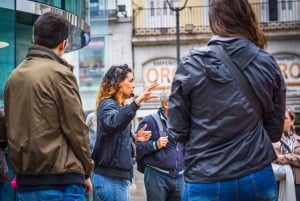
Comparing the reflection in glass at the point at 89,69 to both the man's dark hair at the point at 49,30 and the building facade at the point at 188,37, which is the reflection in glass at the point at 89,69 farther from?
the building facade at the point at 188,37

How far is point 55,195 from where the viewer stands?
12.5 feet

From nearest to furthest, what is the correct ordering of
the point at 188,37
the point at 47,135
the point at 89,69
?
1. the point at 47,135
2. the point at 89,69
3. the point at 188,37

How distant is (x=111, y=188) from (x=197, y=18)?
2045 cm

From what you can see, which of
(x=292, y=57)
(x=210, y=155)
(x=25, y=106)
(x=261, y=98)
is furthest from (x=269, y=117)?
(x=292, y=57)

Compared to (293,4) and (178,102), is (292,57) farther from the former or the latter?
(178,102)

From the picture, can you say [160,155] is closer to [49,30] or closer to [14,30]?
[14,30]

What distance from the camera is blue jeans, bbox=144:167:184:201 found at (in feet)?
22.1

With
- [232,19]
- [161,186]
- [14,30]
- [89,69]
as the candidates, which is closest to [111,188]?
[161,186]

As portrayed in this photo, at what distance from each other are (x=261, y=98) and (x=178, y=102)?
1.47 ft

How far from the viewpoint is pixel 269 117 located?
340 centimetres

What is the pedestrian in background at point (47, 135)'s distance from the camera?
12.4 ft

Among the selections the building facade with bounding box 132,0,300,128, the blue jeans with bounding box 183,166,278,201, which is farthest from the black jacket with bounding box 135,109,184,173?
the building facade with bounding box 132,0,300,128

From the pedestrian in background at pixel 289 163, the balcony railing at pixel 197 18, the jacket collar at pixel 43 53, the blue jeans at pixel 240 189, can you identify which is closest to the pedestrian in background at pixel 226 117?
the blue jeans at pixel 240 189

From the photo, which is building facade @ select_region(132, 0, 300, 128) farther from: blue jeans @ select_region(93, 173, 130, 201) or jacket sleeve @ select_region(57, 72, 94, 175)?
jacket sleeve @ select_region(57, 72, 94, 175)
